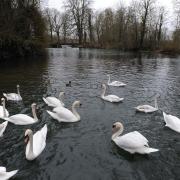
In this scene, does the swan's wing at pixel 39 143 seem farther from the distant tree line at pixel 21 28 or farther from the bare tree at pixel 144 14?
the bare tree at pixel 144 14

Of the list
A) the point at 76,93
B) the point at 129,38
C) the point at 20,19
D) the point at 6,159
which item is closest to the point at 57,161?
the point at 6,159

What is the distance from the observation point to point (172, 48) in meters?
53.0

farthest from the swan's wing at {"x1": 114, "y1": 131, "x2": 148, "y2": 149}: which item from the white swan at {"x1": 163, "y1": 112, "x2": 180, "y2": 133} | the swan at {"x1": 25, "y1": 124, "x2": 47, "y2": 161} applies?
the swan at {"x1": 25, "y1": 124, "x2": 47, "y2": 161}

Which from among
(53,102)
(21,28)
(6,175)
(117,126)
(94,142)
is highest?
(21,28)

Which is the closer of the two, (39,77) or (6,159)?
(6,159)

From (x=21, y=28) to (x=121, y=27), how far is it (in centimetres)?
4009

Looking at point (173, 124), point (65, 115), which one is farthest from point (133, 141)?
point (65, 115)

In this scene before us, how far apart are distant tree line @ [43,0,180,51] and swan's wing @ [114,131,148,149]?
45645mm

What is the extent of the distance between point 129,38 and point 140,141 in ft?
184

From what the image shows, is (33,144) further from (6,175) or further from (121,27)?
(121,27)

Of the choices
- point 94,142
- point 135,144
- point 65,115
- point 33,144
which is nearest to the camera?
point 135,144

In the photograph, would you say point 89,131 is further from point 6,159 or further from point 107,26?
point 107,26

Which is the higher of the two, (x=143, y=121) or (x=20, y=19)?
(x=20, y=19)

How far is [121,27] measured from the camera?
233ft
